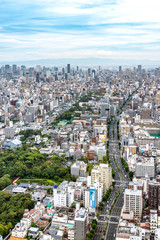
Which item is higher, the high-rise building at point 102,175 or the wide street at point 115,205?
the high-rise building at point 102,175

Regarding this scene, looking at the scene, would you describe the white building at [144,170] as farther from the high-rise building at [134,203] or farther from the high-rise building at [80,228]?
the high-rise building at [80,228]

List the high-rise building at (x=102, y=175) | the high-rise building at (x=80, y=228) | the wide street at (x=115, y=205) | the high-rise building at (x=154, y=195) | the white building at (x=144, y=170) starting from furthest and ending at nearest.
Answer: the white building at (x=144, y=170) → the high-rise building at (x=102, y=175) → the high-rise building at (x=154, y=195) → the wide street at (x=115, y=205) → the high-rise building at (x=80, y=228)

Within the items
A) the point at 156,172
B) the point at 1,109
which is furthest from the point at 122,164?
the point at 1,109

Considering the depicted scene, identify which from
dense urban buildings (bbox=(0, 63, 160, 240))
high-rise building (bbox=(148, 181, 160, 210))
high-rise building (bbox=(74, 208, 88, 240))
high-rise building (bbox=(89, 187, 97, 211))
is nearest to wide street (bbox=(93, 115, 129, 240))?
dense urban buildings (bbox=(0, 63, 160, 240))

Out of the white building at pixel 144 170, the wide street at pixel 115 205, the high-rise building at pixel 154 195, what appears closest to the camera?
the wide street at pixel 115 205

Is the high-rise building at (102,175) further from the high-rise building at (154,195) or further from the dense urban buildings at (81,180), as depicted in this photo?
the high-rise building at (154,195)

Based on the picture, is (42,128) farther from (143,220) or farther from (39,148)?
(143,220)

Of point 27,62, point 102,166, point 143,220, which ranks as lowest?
point 143,220

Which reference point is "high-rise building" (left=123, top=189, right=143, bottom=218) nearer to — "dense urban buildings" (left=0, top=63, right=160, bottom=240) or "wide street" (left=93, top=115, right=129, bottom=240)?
"dense urban buildings" (left=0, top=63, right=160, bottom=240)

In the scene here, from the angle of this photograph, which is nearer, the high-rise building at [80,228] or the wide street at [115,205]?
the high-rise building at [80,228]

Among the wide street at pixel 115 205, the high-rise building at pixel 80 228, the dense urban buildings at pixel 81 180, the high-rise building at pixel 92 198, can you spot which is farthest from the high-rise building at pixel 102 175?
the high-rise building at pixel 80 228

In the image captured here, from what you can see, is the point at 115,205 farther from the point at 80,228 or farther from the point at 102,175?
the point at 80,228
